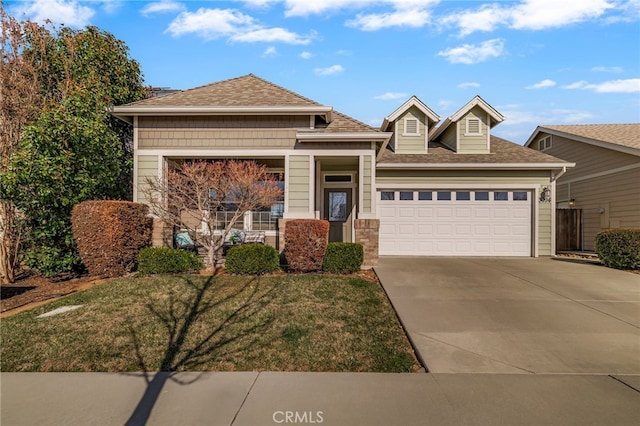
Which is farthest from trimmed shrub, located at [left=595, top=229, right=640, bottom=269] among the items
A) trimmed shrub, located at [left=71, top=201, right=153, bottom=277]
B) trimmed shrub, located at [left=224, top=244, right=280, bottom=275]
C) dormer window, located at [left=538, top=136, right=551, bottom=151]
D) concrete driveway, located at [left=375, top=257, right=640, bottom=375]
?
trimmed shrub, located at [left=71, top=201, right=153, bottom=277]

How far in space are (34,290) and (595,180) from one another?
1832 centimetres

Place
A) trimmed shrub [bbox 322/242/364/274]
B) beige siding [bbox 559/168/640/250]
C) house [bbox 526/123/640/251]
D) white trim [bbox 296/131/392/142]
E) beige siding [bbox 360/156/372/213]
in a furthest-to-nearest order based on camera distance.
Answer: house [bbox 526/123/640/251] → beige siding [bbox 559/168/640/250] → beige siding [bbox 360/156/372/213] → white trim [bbox 296/131/392/142] → trimmed shrub [bbox 322/242/364/274]

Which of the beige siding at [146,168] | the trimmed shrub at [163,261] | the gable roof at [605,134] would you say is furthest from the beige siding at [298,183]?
the gable roof at [605,134]

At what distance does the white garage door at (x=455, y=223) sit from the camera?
11906 millimetres

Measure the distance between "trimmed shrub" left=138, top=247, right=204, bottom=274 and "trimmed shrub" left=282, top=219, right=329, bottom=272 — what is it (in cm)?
232

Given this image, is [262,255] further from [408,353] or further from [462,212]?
[462,212]

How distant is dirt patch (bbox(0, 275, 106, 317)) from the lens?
6631 millimetres

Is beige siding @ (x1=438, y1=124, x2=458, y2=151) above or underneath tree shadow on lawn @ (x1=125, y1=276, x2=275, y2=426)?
above

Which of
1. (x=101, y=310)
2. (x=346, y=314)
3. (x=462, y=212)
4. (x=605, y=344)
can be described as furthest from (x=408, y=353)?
(x=462, y=212)

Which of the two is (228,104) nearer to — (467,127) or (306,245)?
(306,245)

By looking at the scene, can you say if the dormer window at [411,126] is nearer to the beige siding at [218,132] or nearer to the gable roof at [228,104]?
the gable roof at [228,104]

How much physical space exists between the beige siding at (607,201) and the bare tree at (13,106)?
18.3 meters

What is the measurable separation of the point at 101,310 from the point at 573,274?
32.8ft

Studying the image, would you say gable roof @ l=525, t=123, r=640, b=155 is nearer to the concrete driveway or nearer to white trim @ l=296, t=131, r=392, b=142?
the concrete driveway
